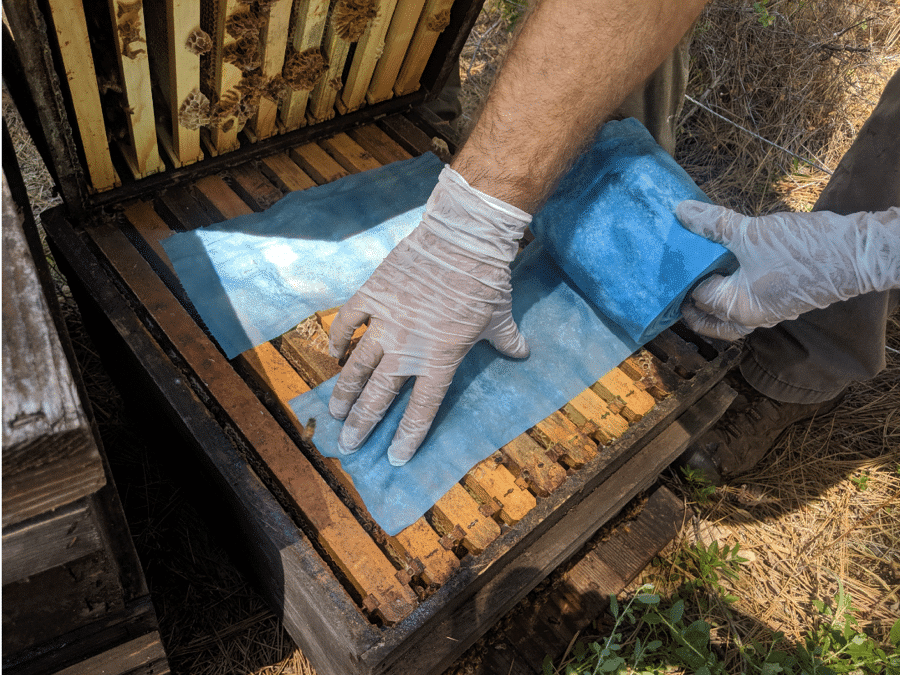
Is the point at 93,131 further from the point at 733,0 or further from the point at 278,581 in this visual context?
the point at 733,0

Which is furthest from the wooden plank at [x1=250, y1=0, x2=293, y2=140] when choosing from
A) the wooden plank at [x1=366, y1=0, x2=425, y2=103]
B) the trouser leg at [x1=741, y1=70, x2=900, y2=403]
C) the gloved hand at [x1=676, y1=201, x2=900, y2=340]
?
the trouser leg at [x1=741, y1=70, x2=900, y2=403]

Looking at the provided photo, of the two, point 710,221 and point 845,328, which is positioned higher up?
point 710,221

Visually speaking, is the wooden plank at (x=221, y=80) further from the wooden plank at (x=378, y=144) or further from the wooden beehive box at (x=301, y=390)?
the wooden plank at (x=378, y=144)

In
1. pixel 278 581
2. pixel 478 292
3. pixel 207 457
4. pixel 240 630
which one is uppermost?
pixel 478 292

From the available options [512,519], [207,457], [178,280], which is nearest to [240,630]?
[207,457]

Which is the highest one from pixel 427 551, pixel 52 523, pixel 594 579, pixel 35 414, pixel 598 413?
pixel 35 414

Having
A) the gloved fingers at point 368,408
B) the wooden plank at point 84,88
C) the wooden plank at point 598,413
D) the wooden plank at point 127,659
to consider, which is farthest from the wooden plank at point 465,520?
the wooden plank at point 84,88

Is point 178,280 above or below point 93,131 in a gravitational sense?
below

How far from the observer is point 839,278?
1865mm

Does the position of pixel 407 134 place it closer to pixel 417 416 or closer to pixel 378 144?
pixel 378 144

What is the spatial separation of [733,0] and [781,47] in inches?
19.3

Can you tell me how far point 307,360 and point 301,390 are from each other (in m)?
0.12

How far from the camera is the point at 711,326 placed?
2.21m

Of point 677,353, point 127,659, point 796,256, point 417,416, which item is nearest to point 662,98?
point 796,256
